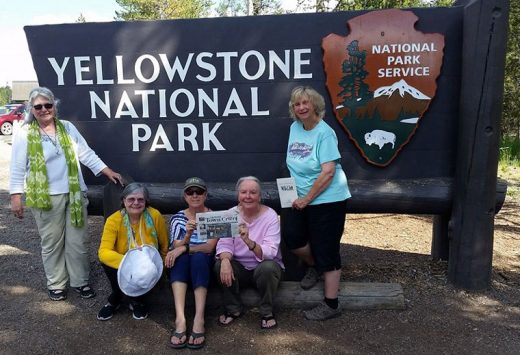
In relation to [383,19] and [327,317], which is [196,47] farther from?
[327,317]

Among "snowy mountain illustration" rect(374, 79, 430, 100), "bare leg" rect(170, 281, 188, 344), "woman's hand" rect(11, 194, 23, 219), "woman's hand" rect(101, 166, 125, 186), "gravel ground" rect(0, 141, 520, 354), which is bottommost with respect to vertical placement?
"gravel ground" rect(0, 141, 520, 354)

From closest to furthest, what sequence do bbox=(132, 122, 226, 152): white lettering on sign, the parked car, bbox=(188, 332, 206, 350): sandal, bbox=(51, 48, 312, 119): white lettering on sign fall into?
bbox=(188, 332, 206, 350): sandal → bbox=(51, 48, 312, 119): white lettering on sign → bbox=(132, 122, 226, 152): white lettering on sign → the parked car

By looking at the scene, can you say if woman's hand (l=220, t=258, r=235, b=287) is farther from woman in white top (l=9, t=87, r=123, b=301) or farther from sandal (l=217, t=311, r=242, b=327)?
woman in white top (l=9, t=87, r=123, b=301)

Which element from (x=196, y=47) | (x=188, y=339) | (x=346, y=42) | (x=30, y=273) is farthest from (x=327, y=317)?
(x=30, y=273)

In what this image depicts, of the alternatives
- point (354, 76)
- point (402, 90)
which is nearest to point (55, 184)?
point (354, 76)

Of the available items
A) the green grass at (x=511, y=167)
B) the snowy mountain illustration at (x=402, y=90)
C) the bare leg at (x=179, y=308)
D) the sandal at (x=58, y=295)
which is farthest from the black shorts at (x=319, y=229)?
the green grass at (x=511, y=167)

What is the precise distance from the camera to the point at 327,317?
11.1ft

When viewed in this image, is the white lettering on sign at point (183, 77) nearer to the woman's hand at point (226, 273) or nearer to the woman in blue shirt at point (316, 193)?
the woman in blue shirt at point (316, 193)

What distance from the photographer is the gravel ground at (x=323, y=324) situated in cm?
305

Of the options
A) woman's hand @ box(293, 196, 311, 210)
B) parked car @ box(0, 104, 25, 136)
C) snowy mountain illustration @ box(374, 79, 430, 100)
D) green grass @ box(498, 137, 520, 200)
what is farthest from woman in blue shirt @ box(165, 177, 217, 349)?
parked car @ box(0, 104, 25, 136)

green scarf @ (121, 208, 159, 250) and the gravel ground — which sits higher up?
green scarf @ (121, 208, 159, 250)

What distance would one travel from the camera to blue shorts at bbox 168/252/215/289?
3.22m

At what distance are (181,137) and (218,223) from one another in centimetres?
119

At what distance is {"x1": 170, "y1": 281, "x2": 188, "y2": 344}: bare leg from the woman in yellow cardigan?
0.39 meters
